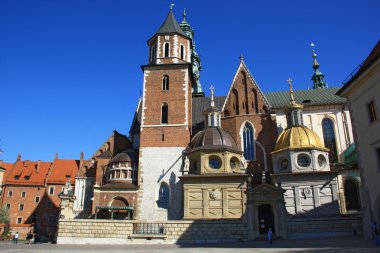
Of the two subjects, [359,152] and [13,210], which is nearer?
[359,152]

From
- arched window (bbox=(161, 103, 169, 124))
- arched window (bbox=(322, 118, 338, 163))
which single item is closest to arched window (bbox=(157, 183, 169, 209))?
arched window (bbox=(161, 103, 169, 124))

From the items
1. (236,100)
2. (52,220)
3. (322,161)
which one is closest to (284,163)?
Result: (322,161)

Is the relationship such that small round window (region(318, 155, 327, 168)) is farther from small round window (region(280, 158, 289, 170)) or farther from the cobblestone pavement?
the cobblestone pavement

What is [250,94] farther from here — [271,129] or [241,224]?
[241,224]

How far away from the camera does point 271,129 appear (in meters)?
34.1

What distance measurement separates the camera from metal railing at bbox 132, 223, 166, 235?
22478 mm

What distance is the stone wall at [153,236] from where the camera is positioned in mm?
22094

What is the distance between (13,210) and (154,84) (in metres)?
30.3

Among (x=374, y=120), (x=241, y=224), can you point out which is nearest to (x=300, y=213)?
(x=241, y=224)

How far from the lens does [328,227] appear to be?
22219mm

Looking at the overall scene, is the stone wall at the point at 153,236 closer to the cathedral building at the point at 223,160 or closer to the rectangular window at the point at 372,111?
the cathedral building at the point at 223,160

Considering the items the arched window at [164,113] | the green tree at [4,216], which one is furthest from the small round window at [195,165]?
the green tree at [4,216]

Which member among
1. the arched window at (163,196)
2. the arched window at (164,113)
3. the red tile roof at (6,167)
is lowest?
the arched window at (163,196)

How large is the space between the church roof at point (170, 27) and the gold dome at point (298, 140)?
15913 millimetres
